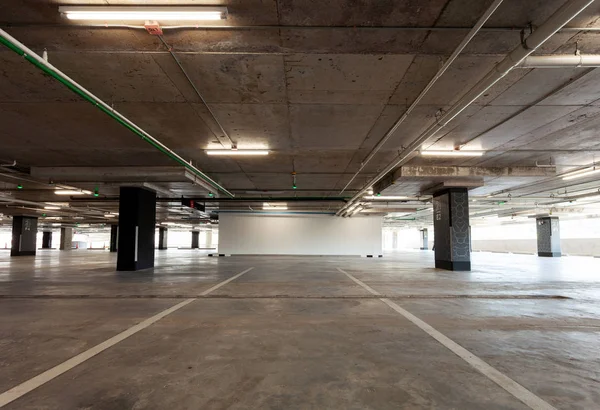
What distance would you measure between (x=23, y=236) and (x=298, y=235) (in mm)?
22042

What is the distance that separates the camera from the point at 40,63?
4367 millimetres

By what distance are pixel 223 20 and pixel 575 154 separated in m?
10.9

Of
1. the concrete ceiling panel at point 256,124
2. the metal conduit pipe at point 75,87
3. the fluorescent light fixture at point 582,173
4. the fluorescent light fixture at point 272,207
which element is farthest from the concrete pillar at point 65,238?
the fluorescent light fixture at point 582,173

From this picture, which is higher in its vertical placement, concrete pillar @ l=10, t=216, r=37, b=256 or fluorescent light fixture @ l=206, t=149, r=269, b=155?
fluorescent light fixture @ l=206, t=149, r=269, b=155

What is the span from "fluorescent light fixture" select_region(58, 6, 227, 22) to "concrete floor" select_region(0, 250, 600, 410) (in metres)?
3.63

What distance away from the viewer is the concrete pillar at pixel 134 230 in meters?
13.7

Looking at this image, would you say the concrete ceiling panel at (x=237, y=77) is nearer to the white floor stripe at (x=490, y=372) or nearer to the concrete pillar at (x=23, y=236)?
the white floor stripe at (x=490, y=372)

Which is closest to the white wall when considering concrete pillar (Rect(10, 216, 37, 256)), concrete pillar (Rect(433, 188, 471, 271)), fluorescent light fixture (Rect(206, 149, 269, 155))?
concrete pillar (Rect(433, 188, 471, 271))

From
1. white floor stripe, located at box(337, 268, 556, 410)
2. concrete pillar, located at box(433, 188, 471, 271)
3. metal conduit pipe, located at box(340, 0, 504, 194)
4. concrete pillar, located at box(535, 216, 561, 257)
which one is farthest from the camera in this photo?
concrete pillar, located at box(535, 216, 561, 257)

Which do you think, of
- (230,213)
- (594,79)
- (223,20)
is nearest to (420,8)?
(223,20)

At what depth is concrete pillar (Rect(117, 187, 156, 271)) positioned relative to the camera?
13.7m

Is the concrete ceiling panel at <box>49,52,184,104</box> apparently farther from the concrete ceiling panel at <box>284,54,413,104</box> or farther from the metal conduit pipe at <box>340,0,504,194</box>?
the metal conduit pipe at <box>340,0,504,194</box>

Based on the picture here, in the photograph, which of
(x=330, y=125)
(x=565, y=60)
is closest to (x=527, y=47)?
(x=565, y=60)

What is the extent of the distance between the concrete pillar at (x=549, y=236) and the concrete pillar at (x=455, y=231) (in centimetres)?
1685
